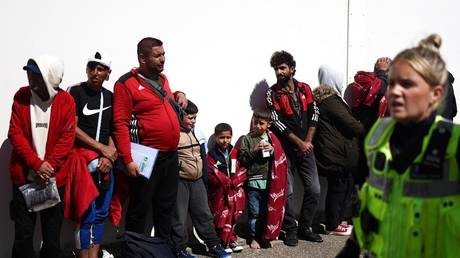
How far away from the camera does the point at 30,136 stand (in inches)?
163

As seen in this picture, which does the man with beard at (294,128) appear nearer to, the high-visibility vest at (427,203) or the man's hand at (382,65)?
the man's hand at (382,65)

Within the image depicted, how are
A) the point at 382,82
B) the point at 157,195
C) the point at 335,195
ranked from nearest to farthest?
the point at 157,195 → the point at 335,195 → the point at 382,82

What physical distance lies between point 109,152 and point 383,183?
2718 millimetres

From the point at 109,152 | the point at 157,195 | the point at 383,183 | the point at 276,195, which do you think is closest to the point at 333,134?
the point at 276,195

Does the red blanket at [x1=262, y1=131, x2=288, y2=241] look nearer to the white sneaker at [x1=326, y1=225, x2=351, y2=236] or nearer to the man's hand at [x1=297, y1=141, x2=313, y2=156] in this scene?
the man's hand at [x1=297, y1=141, x2=313, y2=156]

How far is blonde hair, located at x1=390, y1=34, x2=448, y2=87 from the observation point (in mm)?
2162

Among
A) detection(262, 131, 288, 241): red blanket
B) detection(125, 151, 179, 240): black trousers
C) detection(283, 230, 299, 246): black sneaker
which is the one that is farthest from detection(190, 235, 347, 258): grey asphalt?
detection(125, 151, 179, 240): black trousers

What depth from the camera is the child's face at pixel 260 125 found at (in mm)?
5602

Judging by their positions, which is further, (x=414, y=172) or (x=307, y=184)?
(x=307, y=184)

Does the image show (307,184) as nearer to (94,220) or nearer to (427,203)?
(94,220)

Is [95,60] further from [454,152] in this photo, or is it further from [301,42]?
[454,152]

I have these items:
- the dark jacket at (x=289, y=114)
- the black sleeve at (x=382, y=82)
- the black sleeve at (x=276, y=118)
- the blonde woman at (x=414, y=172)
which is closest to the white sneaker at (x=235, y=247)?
the dark jacket at (x=289, y=114)

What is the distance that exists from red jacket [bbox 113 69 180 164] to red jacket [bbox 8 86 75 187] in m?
0.38

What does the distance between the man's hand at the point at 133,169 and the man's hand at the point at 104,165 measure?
148 mm
